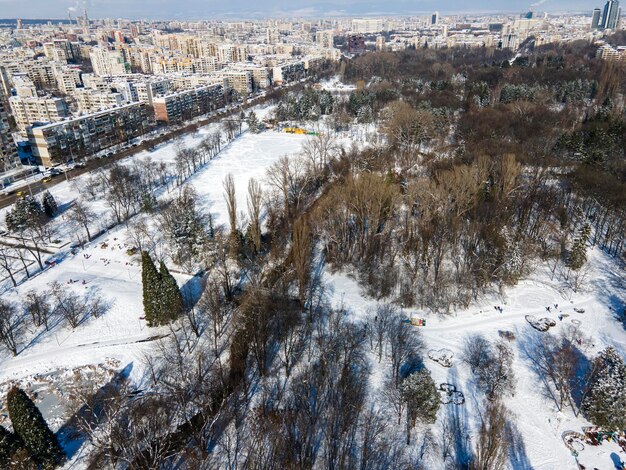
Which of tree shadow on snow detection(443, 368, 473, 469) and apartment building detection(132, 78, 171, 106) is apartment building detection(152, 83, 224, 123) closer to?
Result: apartment building detection(132, 78, 171, 106)

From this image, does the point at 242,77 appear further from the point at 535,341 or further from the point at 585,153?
the point at 535,341

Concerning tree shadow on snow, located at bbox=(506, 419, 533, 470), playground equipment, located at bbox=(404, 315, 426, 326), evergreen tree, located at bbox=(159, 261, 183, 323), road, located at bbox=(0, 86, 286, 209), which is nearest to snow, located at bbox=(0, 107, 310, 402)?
evergreen tree, located at bbox=(159, 261, 183, 323)

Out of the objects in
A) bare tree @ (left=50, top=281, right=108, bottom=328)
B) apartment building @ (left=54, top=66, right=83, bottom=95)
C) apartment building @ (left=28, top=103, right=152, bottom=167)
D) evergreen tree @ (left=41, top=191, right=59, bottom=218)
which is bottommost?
bare tree @ (left=50, top=281, right=108, bottom=328)

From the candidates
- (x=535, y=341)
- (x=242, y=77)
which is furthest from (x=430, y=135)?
(x=242, y=77)

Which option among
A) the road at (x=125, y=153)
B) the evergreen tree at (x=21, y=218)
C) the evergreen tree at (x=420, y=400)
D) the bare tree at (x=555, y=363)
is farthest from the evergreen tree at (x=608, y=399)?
the road at (x=125, y=153)

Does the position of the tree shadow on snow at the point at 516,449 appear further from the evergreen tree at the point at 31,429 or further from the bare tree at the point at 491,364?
the evergreen tree at the point at 31,429

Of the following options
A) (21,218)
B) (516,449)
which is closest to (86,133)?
(21,218)
